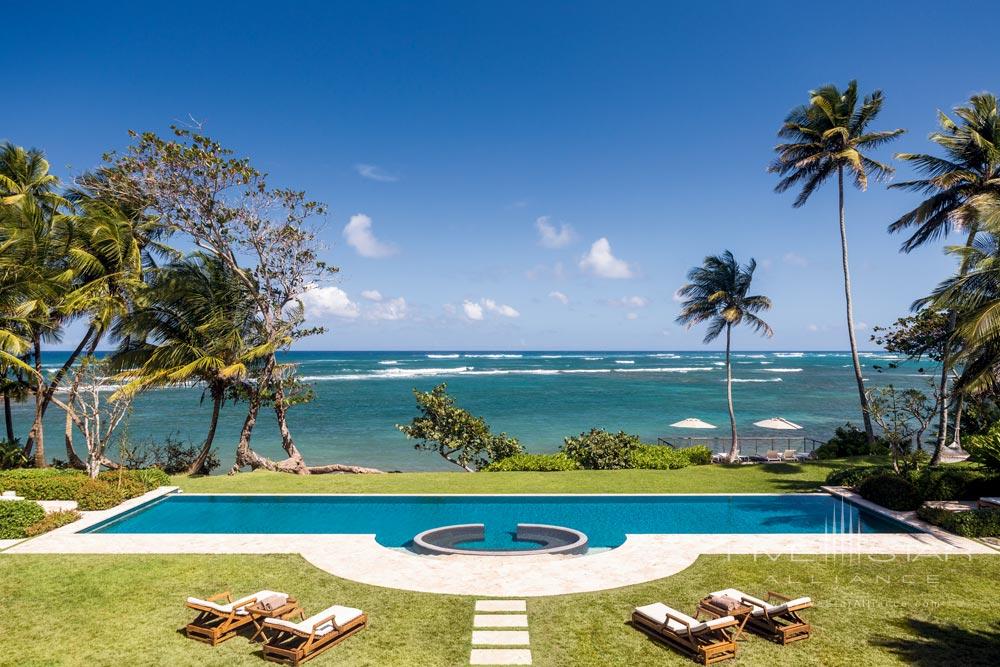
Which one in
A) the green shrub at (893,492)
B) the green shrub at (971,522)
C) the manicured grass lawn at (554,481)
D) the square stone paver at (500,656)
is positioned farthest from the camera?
the manicured grass lawn at (554,481)

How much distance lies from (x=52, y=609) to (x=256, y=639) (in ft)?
11.0

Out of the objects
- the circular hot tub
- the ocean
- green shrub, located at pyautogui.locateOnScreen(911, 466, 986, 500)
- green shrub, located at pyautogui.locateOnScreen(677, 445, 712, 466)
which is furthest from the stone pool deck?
the ocean

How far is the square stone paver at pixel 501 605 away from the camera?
798 centimetres

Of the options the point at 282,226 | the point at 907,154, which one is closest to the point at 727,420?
the point at 907,154

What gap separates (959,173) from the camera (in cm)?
1711

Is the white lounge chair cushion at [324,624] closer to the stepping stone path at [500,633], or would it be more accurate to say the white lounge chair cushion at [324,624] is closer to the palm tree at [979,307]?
the stepping stone path at [500,633]

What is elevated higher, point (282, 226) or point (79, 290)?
point (282, 226)

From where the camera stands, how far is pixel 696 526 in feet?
43.2

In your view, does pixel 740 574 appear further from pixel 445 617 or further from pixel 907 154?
pixel 907 154

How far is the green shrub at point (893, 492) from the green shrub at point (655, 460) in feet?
20.1

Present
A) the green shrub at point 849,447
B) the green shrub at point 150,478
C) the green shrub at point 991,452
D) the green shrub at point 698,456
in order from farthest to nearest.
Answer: the green shrub at point 698,456
the green shrub at point 849,447
the green shrub at point 150,478
the green shrub at point 991,452

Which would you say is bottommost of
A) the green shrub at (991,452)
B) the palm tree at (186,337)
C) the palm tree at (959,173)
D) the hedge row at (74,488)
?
the hedge row at (74,488)

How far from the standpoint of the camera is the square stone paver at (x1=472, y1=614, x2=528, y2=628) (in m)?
7.49

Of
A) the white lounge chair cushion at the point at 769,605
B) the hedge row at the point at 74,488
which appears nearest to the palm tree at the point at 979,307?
the white lounge chair cushion at the point at 769,605
